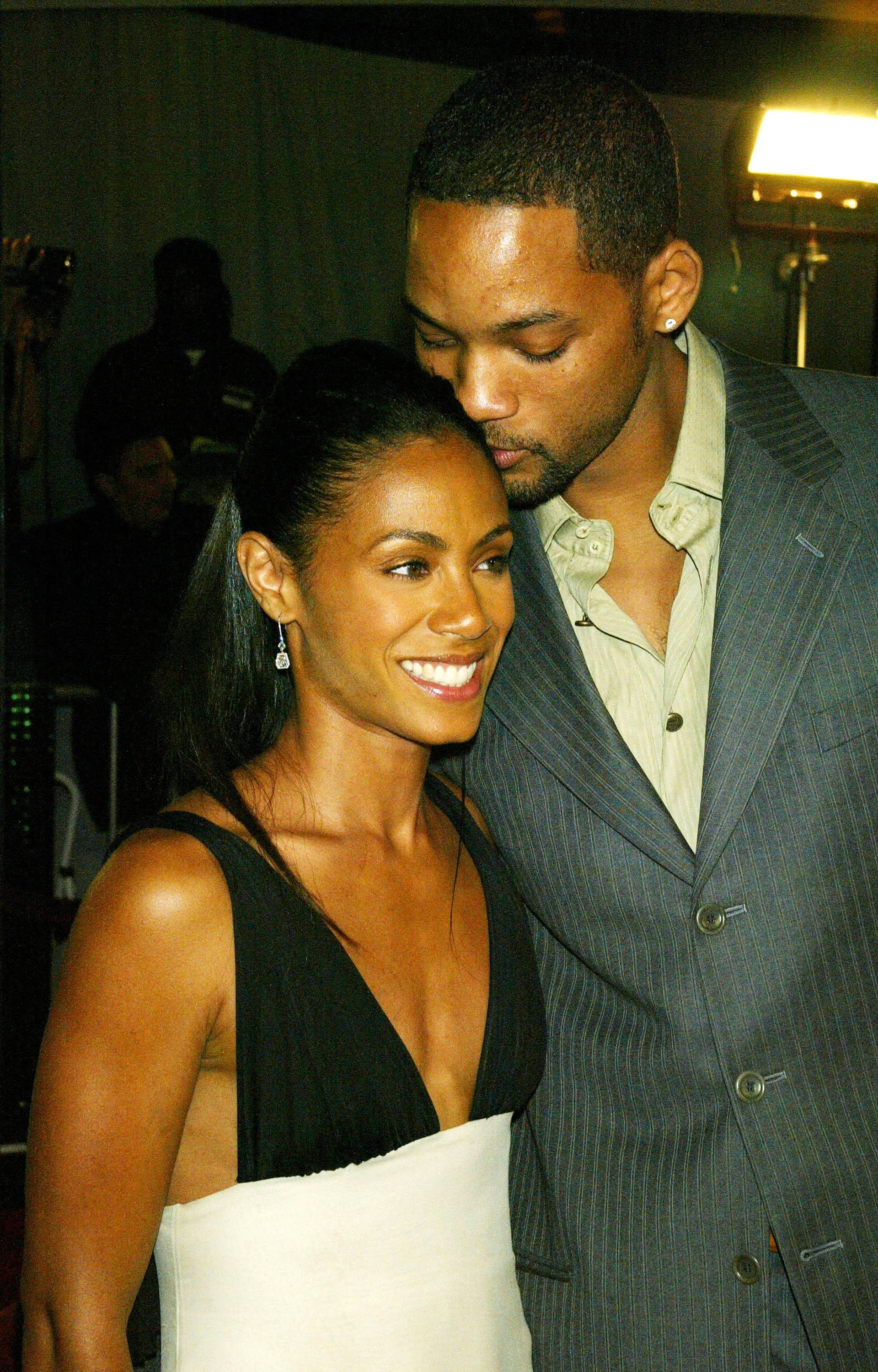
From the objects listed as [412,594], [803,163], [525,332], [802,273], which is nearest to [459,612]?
[412,594]

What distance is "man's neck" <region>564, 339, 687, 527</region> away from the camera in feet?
5.98

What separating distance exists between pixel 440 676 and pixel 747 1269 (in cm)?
77

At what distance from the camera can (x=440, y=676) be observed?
1.56m

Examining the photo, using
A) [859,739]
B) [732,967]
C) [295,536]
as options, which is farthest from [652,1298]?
[295,536]

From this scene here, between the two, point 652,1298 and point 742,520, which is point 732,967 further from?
point 742,520

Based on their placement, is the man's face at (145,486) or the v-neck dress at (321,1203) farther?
the man's face at (145,486)

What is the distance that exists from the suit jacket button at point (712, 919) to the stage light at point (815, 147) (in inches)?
148

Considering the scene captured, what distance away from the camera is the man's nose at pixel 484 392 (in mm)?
1653

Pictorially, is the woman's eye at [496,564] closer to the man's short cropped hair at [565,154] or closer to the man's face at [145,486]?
the man's short cropped hair at [565,154]

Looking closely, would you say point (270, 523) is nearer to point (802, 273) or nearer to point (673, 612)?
point (673, 612)

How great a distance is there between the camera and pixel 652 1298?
1.61m

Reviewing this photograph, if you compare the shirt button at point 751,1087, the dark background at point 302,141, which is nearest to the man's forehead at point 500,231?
the shirt button at point 751,1087

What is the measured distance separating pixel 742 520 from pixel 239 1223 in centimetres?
101

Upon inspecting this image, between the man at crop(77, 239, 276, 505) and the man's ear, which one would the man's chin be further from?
the man at crop(77, 239, 276, 505)
